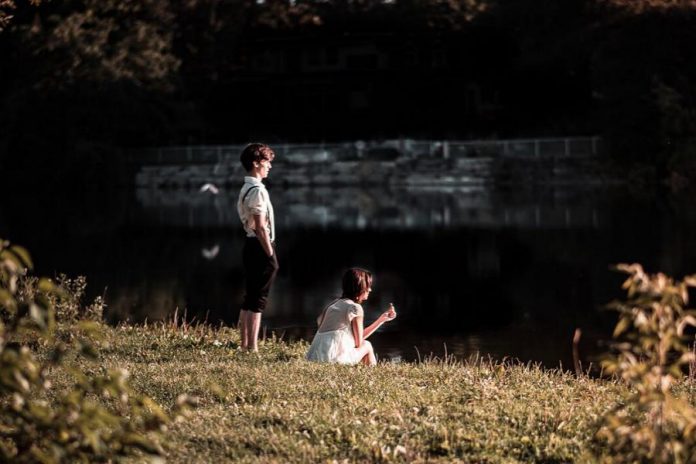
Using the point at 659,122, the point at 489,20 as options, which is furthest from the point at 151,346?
the point at 489,20

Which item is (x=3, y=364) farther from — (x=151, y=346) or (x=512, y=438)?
(x=151, y=346)

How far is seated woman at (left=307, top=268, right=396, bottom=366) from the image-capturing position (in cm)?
1034

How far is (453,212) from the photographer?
39.4m

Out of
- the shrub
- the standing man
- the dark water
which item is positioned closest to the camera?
the shrub

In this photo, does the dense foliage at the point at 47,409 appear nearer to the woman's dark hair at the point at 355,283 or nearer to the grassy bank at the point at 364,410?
the grassy bank at the point at 364,410

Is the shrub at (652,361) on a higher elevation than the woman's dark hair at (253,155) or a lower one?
lower

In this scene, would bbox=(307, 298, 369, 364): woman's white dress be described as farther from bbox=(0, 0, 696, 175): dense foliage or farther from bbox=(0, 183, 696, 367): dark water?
bbox=(0, 0, 696, 175): dense foliage

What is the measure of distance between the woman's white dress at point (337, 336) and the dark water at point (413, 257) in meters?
2.05

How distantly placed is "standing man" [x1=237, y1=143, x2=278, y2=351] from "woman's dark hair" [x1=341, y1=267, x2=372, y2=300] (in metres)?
0.62

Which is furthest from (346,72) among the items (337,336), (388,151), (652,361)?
(652,361)

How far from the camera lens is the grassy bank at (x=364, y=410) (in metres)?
6.65

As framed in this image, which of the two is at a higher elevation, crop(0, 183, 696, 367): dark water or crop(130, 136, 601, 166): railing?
crop(130, 136, 601, 166): railing

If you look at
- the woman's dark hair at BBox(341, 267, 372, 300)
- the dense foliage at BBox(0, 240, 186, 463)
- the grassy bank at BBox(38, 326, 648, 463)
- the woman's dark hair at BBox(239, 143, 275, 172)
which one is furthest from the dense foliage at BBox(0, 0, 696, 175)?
the dense foliage at BBox(0, 240, 186, 463)

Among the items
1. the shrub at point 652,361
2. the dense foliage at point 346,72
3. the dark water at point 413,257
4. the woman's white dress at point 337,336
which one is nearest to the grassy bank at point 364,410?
the woman's white dress at point 337,336
